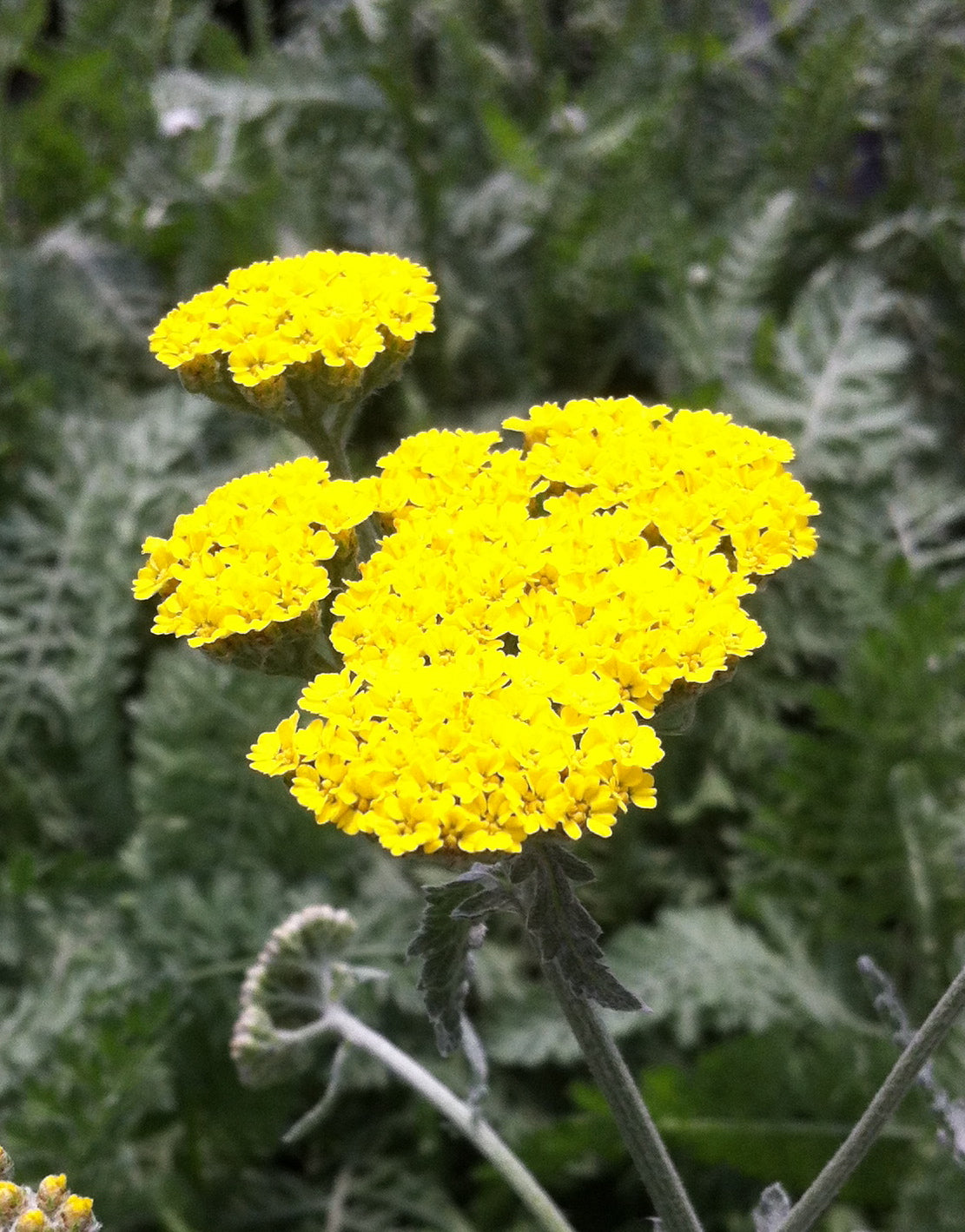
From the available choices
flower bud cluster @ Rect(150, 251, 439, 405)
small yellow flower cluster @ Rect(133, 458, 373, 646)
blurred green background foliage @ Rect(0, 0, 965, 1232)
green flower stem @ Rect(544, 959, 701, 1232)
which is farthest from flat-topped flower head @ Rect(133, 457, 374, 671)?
blurred green background foliage @ Rect(0, 0, 965, 1232)

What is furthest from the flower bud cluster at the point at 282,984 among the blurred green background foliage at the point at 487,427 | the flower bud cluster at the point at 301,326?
the flower bud cluster at the point at 301,326

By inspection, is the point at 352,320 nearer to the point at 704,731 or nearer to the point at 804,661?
the point at 704,731

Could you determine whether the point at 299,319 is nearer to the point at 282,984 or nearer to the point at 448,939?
the point at 448,939

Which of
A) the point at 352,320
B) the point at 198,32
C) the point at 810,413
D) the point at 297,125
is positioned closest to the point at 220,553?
the point at 352,320

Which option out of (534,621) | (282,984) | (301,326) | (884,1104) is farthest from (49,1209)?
(301,326)

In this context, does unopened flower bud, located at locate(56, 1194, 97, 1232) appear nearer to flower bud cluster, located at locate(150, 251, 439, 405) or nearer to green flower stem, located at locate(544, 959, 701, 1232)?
green flower stem, located at locate(544, 959, 701, 1232)

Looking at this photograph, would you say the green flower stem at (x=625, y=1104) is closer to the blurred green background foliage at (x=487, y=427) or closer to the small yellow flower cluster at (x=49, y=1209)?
the small yellow flower cluster at (x=49, y=1209)
